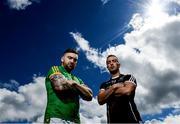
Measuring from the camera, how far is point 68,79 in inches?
316

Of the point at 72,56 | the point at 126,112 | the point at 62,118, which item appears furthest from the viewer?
the point at 72,56

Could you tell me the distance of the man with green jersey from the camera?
727 centimetres

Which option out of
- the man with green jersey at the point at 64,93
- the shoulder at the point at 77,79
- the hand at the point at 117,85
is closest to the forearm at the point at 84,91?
the man with green jersey at the point at 64,93

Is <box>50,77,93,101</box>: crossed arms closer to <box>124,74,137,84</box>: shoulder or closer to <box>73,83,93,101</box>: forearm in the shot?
<box>73,83,93,101</box>: forearm

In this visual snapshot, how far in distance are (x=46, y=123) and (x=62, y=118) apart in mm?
425

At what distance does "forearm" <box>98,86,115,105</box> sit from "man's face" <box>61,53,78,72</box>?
117 cm

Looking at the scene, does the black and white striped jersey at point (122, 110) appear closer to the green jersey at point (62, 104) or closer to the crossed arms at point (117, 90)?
the crossed arms at point (117, 90)

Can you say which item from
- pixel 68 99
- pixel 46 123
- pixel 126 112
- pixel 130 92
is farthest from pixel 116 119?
pixel 46 123

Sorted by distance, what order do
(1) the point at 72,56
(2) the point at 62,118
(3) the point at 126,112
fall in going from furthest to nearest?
(1) the point at 72,56 → (3) the point at 126,112 → (2) the point at 62,118

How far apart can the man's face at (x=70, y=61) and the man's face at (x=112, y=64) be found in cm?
119

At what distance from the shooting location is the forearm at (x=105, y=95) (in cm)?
814

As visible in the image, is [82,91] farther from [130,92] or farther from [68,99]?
[130,92]

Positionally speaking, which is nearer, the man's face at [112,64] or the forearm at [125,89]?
the forearm at [125,89]

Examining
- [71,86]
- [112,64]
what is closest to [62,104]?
[71,86]
